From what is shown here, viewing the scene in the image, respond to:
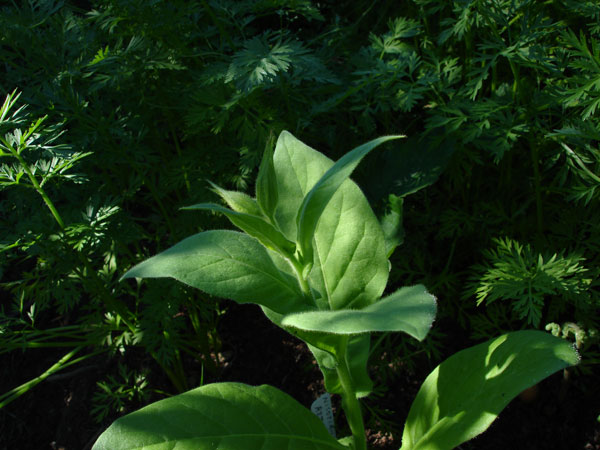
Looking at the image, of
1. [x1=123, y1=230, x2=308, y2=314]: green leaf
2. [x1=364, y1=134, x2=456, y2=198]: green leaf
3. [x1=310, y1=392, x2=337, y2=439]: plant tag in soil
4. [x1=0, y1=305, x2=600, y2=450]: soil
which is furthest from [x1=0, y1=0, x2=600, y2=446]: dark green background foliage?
[x1=123, y1=230, x2=308, y2=314]: green leaf

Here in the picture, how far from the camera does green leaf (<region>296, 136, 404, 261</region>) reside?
2.38 feet

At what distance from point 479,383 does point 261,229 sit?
493mm

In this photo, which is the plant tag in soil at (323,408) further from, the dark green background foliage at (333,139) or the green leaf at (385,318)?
the green leaf at (385,318)

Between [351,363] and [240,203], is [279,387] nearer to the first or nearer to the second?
[351,363]

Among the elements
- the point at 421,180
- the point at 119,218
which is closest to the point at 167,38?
the point at 119,218

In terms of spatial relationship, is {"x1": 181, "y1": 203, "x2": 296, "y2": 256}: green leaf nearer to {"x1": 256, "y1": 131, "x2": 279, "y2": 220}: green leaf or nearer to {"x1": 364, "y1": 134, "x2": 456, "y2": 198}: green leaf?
{"x1": 256, "y1": 131, "x2": 279, "y2": 220}: green leaf

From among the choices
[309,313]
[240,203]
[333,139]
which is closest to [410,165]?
[333,139]

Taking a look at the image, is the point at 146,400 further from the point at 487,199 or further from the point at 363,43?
the point at 363,43

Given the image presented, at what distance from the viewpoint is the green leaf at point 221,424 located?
2.69 ft

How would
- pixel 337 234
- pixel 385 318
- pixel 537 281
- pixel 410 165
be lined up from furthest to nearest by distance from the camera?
pixel 410 165, pixel 537 281, pixel 337 234, pixel 385 318

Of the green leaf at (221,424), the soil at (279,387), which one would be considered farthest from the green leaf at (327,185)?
the soil at (279,387)

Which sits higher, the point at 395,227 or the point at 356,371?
the point at 395,227

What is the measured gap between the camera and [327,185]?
73 centimetres

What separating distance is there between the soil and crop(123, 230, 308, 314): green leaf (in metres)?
0.63
